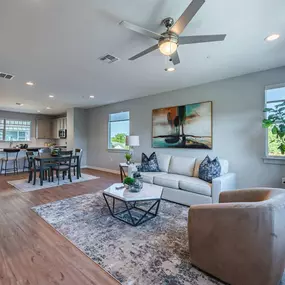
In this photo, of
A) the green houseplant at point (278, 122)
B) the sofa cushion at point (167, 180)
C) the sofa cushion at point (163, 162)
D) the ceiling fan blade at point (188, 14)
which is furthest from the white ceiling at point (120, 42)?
the sofa cushion at point (167, 180)

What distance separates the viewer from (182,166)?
4.25m

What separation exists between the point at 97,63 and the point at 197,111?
8.59 ft

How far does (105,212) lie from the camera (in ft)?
10.5

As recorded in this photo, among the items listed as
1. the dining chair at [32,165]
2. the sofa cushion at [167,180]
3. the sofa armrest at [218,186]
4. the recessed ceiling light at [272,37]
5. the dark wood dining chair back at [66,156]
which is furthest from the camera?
the dark wood dining chair back at [66,156]

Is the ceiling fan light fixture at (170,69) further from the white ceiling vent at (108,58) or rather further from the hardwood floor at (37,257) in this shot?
the hardwood floor at (37,257)

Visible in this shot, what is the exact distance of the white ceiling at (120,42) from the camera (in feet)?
6.27

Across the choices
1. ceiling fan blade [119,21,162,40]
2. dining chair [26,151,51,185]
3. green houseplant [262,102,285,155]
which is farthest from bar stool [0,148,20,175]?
green houseplant [262,102,285,155]

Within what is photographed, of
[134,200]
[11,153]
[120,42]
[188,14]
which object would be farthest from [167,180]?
[11,153]

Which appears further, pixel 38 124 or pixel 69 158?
pixel 38 124

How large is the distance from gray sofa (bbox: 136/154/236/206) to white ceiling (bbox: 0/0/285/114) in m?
1.95

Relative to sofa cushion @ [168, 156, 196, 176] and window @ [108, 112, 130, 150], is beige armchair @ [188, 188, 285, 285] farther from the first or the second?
window @ [108, 112, 130, 150]

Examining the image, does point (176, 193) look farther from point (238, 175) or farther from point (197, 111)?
point (197, 111)

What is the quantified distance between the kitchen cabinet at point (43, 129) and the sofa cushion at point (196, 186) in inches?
333

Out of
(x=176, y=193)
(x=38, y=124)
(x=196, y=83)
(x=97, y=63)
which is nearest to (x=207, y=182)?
(x=176, y=193)
